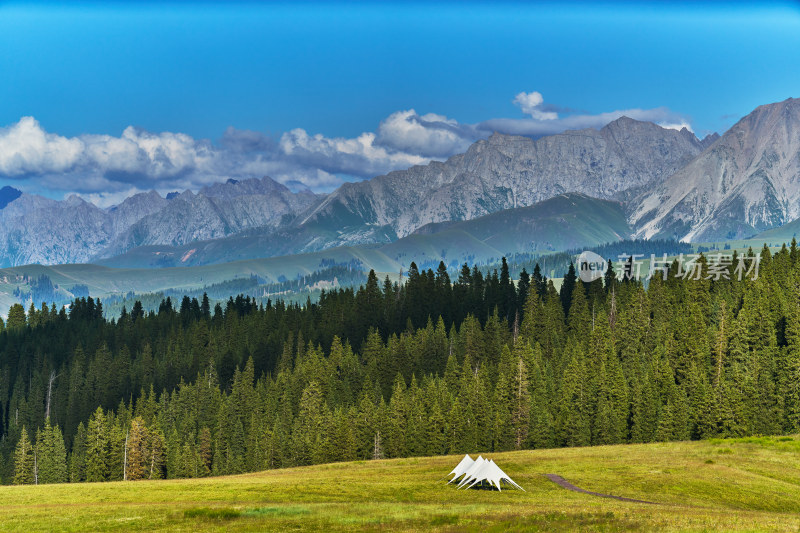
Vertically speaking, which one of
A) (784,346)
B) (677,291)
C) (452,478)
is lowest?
(452,478)

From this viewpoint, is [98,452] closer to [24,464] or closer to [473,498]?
[24,464]

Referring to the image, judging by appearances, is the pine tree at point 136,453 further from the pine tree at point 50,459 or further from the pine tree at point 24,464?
the pine tree at point 24,464

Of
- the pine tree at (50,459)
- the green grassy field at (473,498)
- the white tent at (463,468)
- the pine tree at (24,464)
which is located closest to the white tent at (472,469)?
the white tent at (463,468)

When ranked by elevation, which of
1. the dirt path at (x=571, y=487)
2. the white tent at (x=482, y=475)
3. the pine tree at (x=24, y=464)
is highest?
the white tent at (x=482, y=475)

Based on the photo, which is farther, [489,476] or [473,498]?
[489,476]

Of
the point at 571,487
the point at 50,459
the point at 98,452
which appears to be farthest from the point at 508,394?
the point at 50,459

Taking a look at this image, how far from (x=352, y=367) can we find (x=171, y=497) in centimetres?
9369

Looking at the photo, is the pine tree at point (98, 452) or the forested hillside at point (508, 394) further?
the pine tree at point (98, 452)

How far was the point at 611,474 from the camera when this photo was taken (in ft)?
244

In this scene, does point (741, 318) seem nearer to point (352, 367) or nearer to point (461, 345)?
point (461, 345)

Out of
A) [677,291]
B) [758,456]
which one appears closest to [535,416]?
[758,456]

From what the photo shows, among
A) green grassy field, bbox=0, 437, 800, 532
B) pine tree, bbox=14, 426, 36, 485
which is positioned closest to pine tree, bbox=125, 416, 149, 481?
pine tree, bbox=14, 426, 36, 485

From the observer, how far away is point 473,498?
6366 cm

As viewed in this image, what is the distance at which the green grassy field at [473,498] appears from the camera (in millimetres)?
48688
